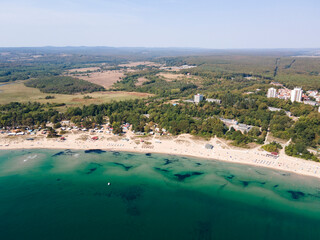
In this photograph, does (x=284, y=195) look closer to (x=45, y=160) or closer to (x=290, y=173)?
(x=290, y=173)

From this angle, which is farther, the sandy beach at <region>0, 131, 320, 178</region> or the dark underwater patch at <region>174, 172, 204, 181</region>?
the sandy beach at <region>0, 131, 320, 178</region>

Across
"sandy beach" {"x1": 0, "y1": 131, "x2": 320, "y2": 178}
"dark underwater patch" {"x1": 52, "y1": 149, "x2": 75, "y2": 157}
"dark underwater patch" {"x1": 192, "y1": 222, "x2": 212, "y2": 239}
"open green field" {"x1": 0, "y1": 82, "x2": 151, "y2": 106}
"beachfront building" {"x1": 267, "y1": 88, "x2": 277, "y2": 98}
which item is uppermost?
"beachfront building" {"x1": 267, "y1": 88, "x2": 277, "y2": 98}

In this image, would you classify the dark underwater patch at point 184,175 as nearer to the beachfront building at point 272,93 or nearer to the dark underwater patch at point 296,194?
the dark underwater patch at point 296,194

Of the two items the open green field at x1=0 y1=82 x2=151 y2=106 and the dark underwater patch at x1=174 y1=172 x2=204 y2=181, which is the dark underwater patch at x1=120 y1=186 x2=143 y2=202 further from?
the open green field at x1=0 y1=82 x2=151 y2=106

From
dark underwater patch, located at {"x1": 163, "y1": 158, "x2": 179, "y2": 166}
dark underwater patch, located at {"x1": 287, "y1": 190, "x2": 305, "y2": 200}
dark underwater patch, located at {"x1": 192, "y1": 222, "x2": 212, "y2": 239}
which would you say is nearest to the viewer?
dark underwater patch, located at {"x1": 192, "y1": 222, "x2": 212, "y2": 239}

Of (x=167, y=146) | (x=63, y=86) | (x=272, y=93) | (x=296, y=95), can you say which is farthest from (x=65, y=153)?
(x=63, y=86)

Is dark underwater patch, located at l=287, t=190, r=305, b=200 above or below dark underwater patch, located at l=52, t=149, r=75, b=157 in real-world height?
below

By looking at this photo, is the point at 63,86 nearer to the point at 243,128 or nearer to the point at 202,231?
the point at 243,128

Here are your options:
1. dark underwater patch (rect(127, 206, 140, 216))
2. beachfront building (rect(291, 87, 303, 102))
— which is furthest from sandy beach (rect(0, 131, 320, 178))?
beachfront building (rect(291, 87, 303, 102))
